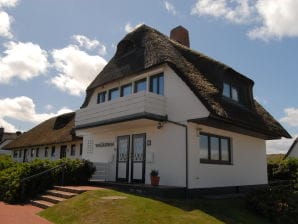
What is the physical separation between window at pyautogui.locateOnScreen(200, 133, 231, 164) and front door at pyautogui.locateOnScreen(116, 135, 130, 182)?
4.16m

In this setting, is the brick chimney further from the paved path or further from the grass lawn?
the paved path

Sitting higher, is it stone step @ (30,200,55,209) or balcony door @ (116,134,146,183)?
balcony door @ (116,134,146,183)

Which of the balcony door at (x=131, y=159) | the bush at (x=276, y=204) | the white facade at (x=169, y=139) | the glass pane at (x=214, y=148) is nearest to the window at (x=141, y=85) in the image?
the white facade at (x=169, y=139)

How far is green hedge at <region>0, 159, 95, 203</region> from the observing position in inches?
563

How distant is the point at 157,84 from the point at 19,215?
8996 millimetres

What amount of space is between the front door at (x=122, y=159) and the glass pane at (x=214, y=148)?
4.43 metres

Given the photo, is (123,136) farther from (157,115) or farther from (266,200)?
(266,200)

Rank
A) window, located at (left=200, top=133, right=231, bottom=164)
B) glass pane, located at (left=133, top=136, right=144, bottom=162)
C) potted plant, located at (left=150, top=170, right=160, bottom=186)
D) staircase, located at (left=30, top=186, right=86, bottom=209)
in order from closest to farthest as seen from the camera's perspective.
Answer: staircase, located at (left=30, top=186, right=86, bottom=209) → potted plant, located at (left=150, top=170, right=160, bottom=186) → window, located at (left=200, top=133, right=231, bottom=164) → glass pane, located at (left=133, top=136, right=144, bottom=162)

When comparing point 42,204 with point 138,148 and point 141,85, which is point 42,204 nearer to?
point 138,148

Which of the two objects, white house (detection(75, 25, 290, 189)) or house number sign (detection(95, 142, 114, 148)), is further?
house number sign (detection(95, 142, 114, 148))

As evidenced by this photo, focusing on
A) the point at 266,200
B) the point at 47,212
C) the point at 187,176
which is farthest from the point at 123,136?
the point at 266,200

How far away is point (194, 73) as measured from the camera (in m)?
15.7

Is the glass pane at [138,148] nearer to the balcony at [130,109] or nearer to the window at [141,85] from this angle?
the balcony at [130,109]

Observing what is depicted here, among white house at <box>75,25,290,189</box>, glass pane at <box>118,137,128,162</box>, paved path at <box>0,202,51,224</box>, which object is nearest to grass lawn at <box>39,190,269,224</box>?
paved path at <box>0,202,51,224</box>
